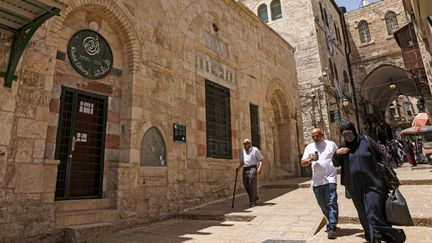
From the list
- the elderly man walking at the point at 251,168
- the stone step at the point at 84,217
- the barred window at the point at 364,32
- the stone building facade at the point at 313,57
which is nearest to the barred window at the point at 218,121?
the elderly man walking at the point at 251,168

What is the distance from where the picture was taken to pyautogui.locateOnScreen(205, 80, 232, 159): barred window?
793cm

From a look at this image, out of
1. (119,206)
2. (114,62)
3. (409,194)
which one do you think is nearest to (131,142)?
(119,206)

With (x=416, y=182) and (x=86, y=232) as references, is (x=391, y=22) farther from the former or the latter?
(x=86, y=232)

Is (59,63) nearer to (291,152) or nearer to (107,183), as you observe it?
(107,183)

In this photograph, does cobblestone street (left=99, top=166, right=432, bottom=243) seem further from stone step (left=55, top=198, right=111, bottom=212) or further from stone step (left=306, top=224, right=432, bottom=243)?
stone step (left=55, top=198, right=111, bottom=212)

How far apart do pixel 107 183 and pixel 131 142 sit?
0.88 meters

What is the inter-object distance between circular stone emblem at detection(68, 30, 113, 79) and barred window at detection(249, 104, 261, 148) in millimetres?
5621

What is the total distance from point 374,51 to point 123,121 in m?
22.8

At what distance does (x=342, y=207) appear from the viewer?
5.34 m

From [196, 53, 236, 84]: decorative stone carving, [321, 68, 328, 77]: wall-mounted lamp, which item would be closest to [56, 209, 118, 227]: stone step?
[196, 53, 236, 84]: decorative stone carving

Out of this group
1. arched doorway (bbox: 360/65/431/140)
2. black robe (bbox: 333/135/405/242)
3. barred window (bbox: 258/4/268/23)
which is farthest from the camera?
arched doorway (bbox: 360/65/431/140)

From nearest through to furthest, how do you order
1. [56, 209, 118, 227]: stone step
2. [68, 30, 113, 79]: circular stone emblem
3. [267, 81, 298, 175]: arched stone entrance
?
1. [56, 209, 118, 227]: stone step
2. [68, 30, 113, 79]: circular stone emblem
3. [267, 81, 298, 175]: arched stone entrance

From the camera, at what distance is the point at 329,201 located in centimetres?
399

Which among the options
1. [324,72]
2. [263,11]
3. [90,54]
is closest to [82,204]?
[90,54]
